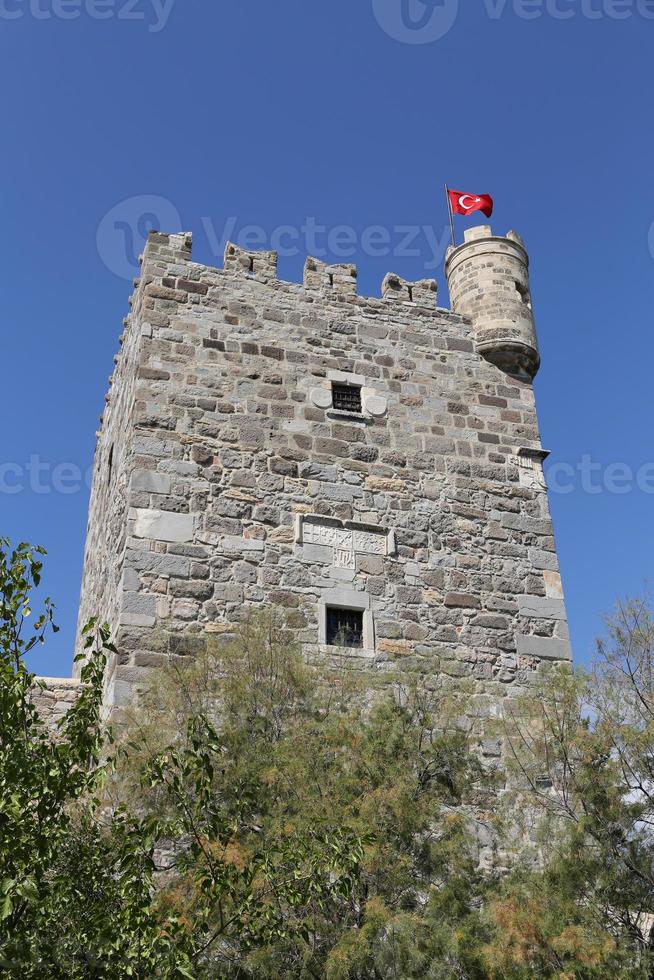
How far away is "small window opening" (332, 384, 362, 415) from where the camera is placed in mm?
9805

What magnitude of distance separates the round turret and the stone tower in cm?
3

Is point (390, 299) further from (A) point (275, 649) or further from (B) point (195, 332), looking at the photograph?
(A) point (275, 649)

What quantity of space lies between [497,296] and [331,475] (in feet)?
10.2

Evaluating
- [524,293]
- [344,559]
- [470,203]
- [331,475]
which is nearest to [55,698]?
[344,559]

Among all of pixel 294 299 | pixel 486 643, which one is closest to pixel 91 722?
pixel 486 643

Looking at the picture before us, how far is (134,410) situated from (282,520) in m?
1.66

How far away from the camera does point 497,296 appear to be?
1091 cm

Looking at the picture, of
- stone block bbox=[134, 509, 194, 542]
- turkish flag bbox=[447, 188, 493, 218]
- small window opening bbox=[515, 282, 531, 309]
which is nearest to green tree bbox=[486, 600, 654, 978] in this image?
stone block bbox=[134, 509, 194, 542]

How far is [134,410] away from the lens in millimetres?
8945

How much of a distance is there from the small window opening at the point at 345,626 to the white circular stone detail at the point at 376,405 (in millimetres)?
2155

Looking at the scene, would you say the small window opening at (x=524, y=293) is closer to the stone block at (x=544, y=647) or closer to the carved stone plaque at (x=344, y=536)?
the carved stone plaque at (x=344, y=536)

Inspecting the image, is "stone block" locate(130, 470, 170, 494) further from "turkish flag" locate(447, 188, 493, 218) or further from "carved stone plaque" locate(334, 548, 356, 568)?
"turkish flag" locate(447, 188, 493, 218)

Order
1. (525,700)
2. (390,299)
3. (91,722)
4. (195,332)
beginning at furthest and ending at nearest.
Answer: (390,299) → (195,332) → (525,700) → (91,722)

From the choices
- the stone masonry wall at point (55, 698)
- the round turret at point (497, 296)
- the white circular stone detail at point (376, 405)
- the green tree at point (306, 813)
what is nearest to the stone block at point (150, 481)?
the green tree at point (306, 813)
